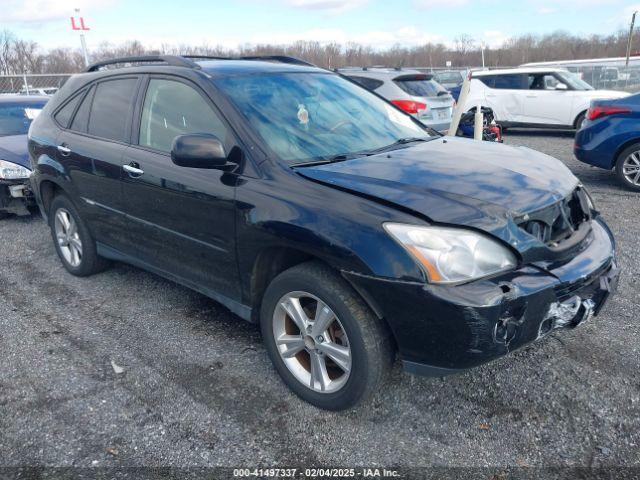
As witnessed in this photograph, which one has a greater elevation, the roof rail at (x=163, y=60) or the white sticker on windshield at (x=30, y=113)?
the roof rail at (x=163, y=60)

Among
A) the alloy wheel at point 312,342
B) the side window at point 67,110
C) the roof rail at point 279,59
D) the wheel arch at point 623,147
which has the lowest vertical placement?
the alloy wheel at point 312,342

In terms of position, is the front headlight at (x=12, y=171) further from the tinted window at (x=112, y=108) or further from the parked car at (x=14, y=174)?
the tinted window at (x=112, y=108)

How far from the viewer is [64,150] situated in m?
4.41

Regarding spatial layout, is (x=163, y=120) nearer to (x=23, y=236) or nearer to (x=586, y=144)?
(x=23, y=236)

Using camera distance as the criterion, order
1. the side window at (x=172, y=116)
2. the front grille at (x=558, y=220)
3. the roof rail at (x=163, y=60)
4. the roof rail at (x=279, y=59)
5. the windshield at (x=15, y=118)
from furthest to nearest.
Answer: the windshield at (x=15, y=118) < the roof rail at (x=279, y=59) < the roof rail at (x=163, y=60) < the side window at (x=172, y=116) < the front grille at (x=558, y=220)

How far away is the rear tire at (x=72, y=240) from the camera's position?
4581 mm

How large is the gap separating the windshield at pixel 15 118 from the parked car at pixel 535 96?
31.6 ft

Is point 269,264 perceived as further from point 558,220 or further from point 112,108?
point 112,108

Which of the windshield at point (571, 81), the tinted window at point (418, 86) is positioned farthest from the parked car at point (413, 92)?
the windshield at point (571, 81)

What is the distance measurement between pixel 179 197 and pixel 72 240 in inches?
78.2

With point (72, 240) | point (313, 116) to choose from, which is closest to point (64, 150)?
point (72, 240)

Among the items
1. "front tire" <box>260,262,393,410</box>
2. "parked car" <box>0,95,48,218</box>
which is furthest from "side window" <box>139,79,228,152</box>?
"parked car" <box>0,95,48,218</box>

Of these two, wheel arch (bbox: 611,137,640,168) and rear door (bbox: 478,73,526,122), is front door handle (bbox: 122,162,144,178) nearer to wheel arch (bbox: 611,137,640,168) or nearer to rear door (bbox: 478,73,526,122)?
wheel arch (bbox: 611,137,640,168)

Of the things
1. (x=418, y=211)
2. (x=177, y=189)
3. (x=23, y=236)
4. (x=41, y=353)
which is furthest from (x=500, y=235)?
(x=23, y=236)
